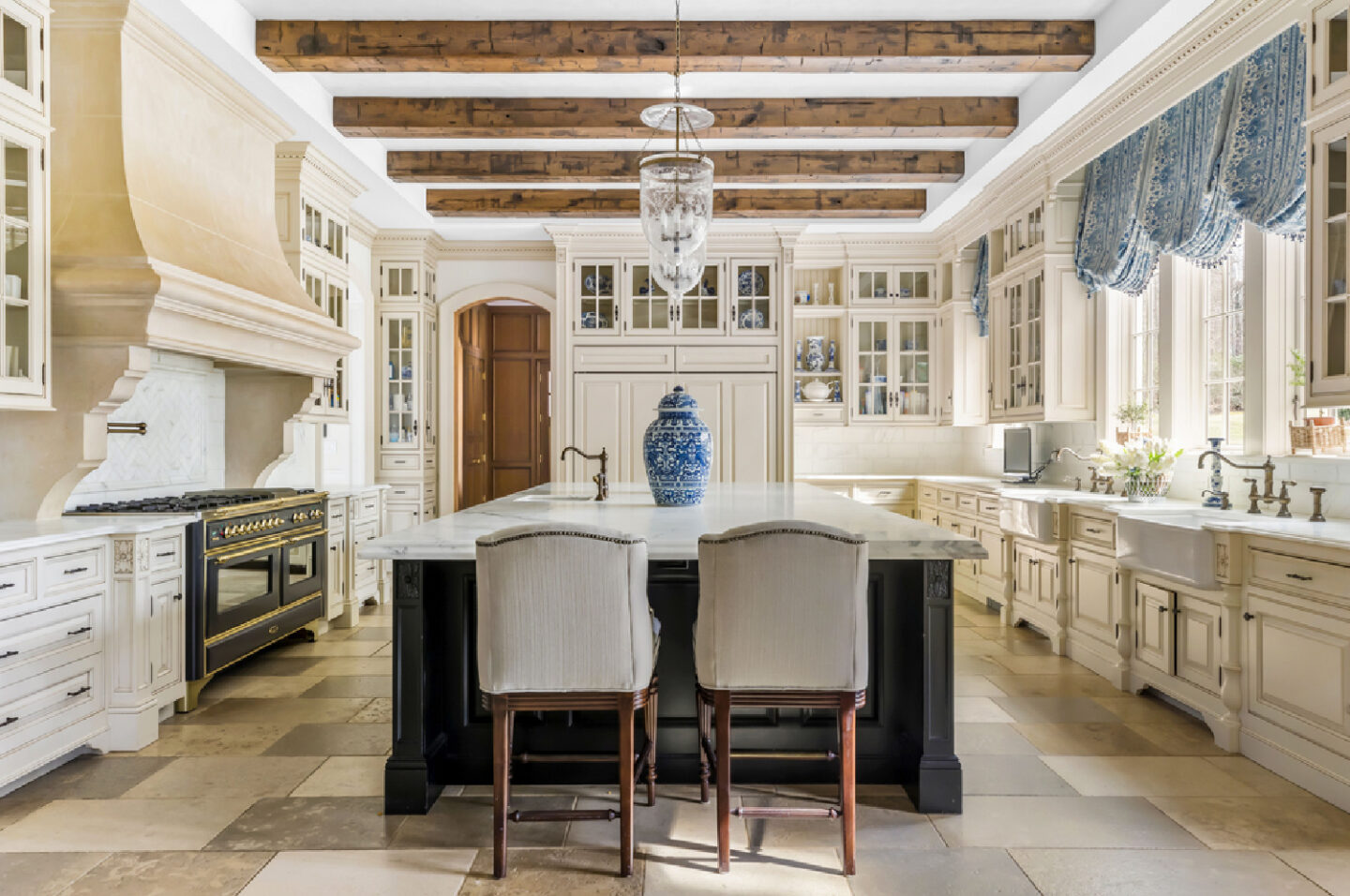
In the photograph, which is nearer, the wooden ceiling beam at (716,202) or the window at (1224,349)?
the window at (1224,349)

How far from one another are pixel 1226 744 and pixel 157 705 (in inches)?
164

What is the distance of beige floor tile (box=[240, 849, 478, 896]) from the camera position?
2.33 metres

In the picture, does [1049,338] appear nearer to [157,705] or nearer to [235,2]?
[235,2]

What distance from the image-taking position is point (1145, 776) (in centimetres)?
313

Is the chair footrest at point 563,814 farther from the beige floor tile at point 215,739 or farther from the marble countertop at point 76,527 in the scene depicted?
the marble countertop at point 76,527

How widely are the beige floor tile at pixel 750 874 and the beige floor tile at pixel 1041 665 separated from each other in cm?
242

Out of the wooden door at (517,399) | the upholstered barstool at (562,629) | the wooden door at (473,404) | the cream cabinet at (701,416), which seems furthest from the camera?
the wooden door at (517,399)

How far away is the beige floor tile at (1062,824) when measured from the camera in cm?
260

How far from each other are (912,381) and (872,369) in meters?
0.37

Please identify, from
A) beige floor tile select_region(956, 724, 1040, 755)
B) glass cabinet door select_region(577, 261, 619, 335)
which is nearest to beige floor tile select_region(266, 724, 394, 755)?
beige floor tile select_region(956, 724, 1040, 755)

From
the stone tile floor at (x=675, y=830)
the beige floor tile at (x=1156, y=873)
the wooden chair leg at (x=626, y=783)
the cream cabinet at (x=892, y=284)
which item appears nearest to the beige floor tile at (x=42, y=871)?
the stone tile floor at (x=675, y=830)

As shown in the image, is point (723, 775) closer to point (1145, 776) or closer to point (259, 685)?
point (1145, 776)

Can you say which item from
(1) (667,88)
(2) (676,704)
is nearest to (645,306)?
(1) (667,88)

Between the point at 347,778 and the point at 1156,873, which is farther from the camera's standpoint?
the point at 347,778
